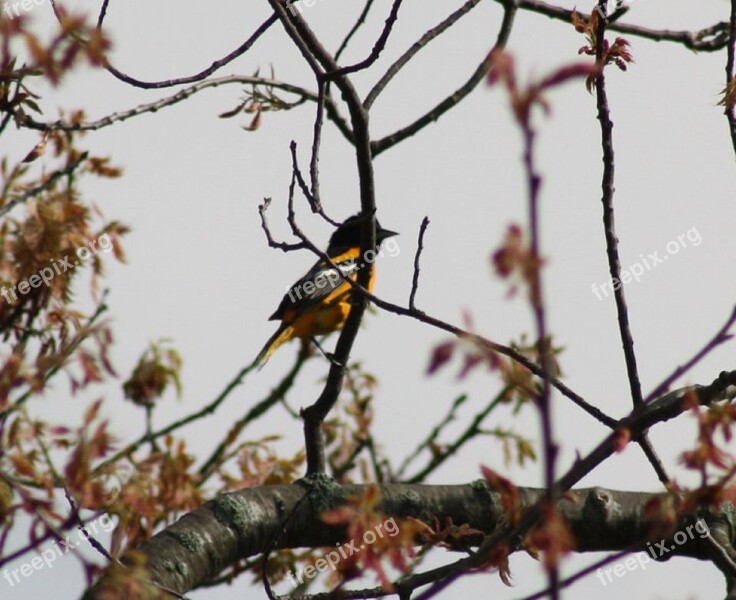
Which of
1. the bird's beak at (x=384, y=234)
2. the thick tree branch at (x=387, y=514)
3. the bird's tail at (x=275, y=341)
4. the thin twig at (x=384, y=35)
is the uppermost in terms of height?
the bird's beak at (x=384, y=234)

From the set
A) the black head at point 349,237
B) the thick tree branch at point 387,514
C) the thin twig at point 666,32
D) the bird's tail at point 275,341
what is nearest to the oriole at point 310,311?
the bird's tail at point 275,341

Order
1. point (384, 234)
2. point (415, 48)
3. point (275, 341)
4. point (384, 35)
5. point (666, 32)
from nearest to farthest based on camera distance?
point (384, 35), point (415, 48), point (666, 32), point (275, 341), point (384, 234)

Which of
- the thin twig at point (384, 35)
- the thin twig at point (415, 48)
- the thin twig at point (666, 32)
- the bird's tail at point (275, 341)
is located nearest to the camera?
the thin twig at point (384, 35)

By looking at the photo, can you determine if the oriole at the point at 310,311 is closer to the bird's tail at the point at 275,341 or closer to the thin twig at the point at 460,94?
the bird's tail at the point at 275,341

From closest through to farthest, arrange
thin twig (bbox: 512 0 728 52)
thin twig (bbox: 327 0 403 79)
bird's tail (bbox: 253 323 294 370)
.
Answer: thin twig (bbox: 327 0 403 79) → thin twig (bbox: 512 0 728 52) → bird's tail (bbox: 253 323 294 370)

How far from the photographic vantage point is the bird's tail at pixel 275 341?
799 cm

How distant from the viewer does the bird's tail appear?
799cm

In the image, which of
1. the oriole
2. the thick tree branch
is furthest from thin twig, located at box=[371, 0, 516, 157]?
the oriole

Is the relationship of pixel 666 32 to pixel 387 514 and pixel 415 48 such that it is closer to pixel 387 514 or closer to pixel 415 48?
pixel 415 48

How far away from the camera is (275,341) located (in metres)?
8.02

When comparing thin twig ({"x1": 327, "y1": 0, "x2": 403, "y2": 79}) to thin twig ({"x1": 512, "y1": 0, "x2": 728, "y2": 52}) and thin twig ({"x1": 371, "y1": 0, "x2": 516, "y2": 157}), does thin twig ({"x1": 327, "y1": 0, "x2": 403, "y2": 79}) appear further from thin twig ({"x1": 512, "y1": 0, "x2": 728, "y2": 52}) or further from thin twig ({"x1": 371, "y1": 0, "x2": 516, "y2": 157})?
thin twig ({"x1": 512, "y1": 0, "x2": 728, "y2": 52})

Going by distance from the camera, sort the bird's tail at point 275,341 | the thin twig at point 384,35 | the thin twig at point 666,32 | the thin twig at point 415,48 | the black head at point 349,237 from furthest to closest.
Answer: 1. the black head at point 349,237
2. the bird's tail at point 275,341
3. the thin twig at point 666,32
4. the thin twig at point 415,48
5. the thin twig at point 384,35

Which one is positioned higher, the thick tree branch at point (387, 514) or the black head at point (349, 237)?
the black head at point (349, 237)

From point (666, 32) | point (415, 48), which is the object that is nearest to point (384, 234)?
point (666, 32)
